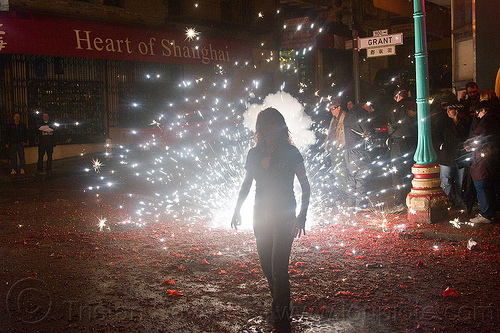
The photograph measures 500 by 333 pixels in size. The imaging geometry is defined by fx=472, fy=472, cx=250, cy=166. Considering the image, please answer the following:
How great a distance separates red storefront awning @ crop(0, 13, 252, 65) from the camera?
17.6 metres

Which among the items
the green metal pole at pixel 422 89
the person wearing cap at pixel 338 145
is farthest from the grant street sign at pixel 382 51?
the green metal pole at pixel 422 89

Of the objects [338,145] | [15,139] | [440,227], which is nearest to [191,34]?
[15,139]

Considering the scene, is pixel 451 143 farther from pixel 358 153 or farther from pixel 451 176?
pixel 358 153

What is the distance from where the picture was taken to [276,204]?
13.8 feet

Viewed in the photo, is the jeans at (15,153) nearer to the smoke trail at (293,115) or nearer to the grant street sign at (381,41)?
the smoke trail at (293,115)

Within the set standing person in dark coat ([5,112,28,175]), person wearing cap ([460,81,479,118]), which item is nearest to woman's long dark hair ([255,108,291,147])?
person wearing cap ([460,81,479,118])

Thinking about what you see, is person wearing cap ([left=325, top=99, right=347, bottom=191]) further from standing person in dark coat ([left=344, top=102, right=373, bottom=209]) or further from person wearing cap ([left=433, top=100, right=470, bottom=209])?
person wearing cap ([left=433, top=100, right=470, bottom=209])

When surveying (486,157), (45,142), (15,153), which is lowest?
(486,157)

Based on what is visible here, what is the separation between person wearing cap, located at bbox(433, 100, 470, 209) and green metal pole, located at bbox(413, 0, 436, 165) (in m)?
0.65

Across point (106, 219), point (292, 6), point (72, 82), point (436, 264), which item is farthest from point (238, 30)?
point (436, 264)

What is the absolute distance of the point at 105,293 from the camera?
16.1 feet

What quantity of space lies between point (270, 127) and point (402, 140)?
5040mm

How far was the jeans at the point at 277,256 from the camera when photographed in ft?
13.5

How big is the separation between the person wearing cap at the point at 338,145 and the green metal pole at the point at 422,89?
1724mm
